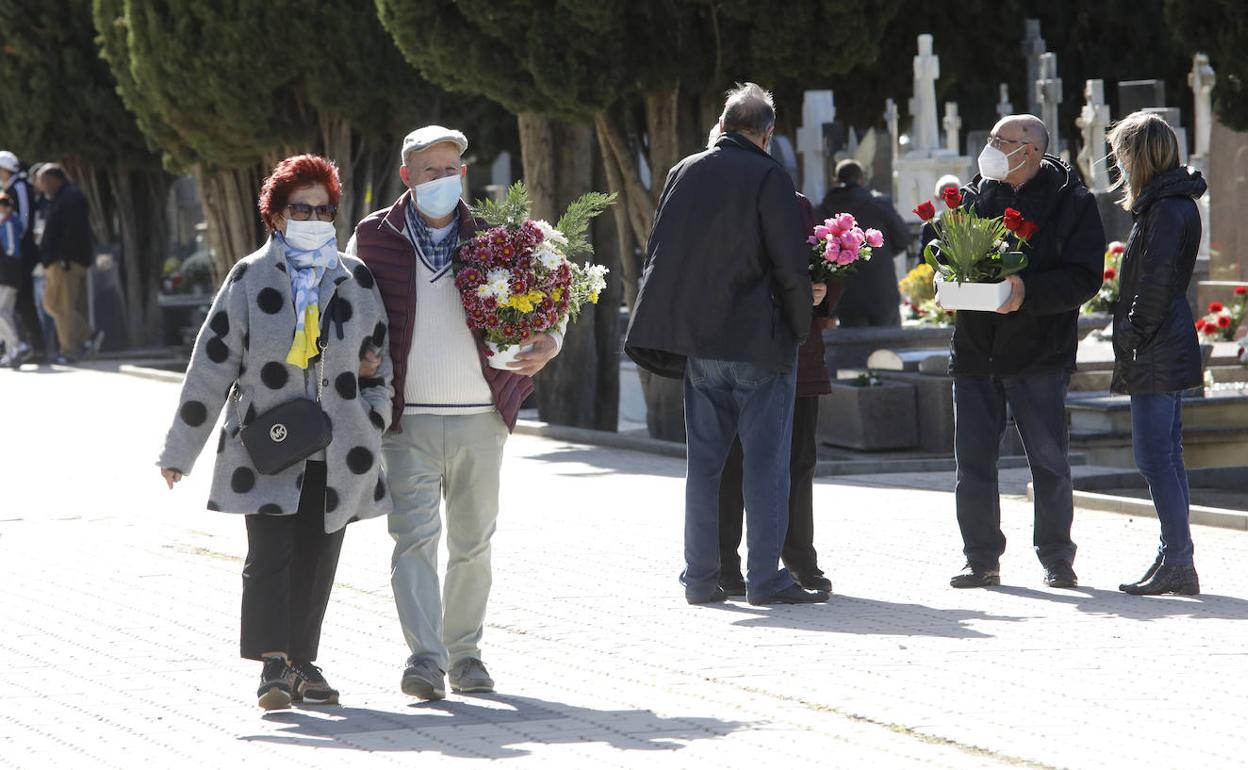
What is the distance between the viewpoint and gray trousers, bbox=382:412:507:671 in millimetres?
6328

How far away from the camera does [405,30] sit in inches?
579

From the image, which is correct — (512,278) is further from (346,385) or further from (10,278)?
(10,278)

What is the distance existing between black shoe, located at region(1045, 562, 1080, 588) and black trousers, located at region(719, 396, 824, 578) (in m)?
0.86

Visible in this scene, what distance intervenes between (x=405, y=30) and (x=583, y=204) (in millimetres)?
A: 8184

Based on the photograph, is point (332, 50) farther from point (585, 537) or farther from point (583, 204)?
point (583, 204)

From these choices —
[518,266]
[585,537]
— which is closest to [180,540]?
[585,537]

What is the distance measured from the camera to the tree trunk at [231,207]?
21.9 metres

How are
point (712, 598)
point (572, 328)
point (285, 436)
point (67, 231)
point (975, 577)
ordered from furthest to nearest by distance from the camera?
point (67, 231), point (572, 328), point (975, 577), point (712, 598), point (285, 436)

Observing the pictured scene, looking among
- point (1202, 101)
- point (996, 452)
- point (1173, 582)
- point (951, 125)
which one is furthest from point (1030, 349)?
point (951, 125)

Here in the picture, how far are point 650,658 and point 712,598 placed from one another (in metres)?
1.12

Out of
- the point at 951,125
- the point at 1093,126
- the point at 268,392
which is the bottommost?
the point at 268,392

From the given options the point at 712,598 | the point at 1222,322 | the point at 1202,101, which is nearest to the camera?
the point at 712,598

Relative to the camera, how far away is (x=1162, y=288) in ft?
25.2

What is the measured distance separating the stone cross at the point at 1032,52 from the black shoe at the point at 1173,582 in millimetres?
23707
